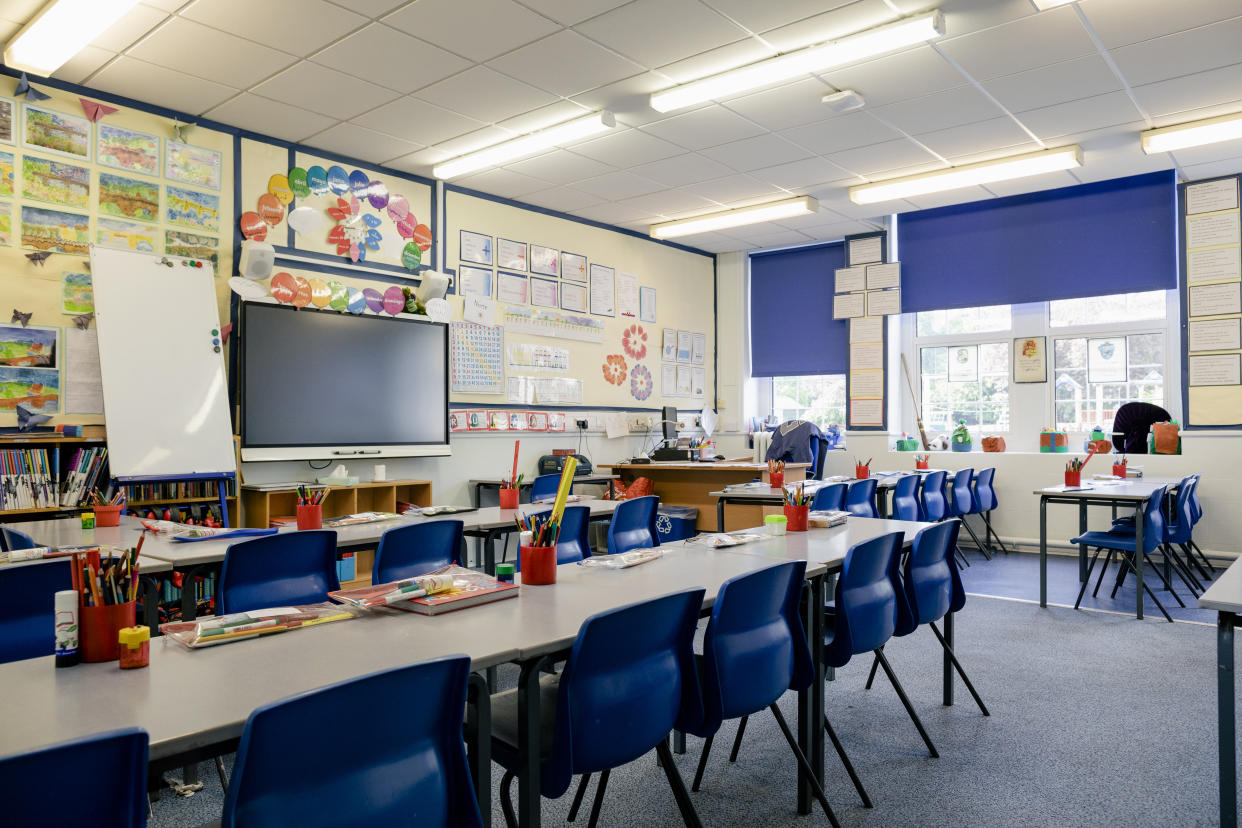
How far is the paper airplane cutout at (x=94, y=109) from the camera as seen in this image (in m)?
4.57

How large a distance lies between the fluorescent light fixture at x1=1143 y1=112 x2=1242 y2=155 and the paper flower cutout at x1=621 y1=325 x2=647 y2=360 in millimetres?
4466

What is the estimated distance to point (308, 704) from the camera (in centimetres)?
116

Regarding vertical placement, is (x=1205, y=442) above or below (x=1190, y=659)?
above

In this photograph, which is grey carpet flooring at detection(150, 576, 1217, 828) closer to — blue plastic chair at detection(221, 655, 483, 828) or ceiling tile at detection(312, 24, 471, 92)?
blue plastic chair at detection(221, 655, 483, 828)

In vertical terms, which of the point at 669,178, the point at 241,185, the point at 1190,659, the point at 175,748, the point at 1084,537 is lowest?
the point at 1190,659

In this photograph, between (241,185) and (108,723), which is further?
(241,185)

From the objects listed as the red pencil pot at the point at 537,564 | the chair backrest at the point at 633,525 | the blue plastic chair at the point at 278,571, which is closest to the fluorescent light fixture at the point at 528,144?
the chair backrest at the point at 633,525

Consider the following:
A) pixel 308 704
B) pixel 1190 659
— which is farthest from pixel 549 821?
pixel 1190 659

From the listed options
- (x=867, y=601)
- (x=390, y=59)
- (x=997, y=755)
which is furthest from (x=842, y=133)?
(x=997, y=755)

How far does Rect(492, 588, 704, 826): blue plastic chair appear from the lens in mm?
1659

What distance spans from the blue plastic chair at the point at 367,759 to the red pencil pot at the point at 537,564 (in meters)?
0.88

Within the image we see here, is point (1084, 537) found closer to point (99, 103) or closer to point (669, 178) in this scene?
point (669, 178)

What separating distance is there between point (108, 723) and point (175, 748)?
15cm

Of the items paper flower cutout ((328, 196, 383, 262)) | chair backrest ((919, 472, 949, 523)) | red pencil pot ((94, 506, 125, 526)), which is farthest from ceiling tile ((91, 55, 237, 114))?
chair backrest ((919, 472, 949, 523))
